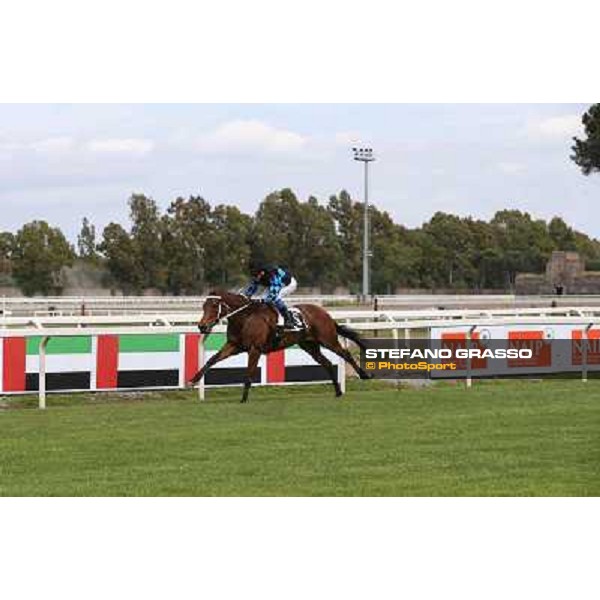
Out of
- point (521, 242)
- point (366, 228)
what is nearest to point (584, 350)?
point (366, 228)

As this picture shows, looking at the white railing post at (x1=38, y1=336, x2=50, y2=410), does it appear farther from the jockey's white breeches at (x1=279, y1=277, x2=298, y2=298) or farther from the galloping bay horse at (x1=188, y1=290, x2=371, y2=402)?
the jockey's white breeches at (x1=279, y1=277, x2=298, y2=298)

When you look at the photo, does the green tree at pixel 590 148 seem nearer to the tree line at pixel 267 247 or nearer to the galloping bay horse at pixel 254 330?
the tree line at pixel 267 247

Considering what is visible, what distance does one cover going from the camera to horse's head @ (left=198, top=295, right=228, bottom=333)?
39.8 feet

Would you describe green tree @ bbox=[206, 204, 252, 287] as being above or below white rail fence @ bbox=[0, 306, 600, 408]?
above

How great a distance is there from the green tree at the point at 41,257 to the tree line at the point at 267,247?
3 centimetres

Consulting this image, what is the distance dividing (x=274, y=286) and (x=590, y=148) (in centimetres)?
1933

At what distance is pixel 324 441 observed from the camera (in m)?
9.39

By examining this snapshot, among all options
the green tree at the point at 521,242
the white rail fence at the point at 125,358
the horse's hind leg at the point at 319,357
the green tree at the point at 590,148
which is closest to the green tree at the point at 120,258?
the white rail fence at the point at 125,358

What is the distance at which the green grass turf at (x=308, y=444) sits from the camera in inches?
284

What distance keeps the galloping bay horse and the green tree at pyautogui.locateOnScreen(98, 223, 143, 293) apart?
6733mm

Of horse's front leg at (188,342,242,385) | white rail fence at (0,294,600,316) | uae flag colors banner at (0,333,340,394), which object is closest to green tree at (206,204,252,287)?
white rail fence at (0,294,600,316)

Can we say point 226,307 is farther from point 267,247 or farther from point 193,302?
point 193,302

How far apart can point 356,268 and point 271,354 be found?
255 inches

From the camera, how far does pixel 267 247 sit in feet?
56.7
